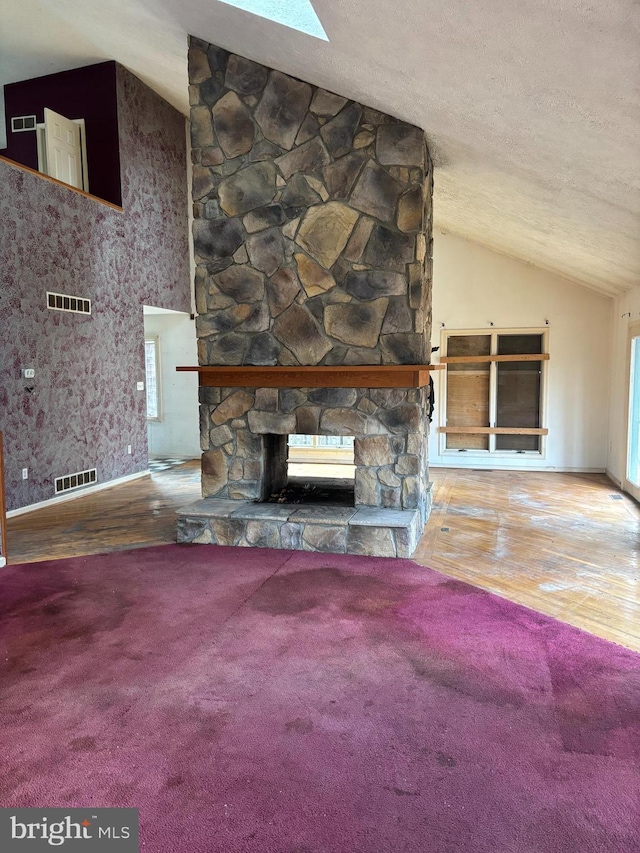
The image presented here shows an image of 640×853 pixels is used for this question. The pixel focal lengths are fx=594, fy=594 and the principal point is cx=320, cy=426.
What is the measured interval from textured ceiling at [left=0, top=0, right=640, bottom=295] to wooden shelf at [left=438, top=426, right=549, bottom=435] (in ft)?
6.68

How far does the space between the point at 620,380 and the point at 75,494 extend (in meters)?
6.15

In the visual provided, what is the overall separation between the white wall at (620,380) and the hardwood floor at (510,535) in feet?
1.04

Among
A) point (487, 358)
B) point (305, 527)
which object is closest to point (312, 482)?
point (305, 527)

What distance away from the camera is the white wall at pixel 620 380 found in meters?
6.23

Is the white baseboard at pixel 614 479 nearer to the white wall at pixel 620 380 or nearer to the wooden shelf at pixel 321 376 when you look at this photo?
the white wall at pixel 620 380

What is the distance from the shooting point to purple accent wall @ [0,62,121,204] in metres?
6.65

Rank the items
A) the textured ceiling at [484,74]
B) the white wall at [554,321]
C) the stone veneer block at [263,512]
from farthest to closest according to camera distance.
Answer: the white wall at [554,321]
the stone veneer block at [263,512]
the textured ceiling at [484,74]

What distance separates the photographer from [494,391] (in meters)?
7.85

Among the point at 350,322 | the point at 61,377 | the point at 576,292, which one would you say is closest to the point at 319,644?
the point at 350,322

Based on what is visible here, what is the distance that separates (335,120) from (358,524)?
9.78ft

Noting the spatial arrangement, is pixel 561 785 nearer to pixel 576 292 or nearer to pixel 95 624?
pixel 95 624

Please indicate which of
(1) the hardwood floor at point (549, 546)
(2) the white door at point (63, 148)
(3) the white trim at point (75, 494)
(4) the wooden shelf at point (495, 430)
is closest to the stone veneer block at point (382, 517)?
(1) the hardwood floor at point (549, 546)

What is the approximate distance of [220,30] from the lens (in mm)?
4148

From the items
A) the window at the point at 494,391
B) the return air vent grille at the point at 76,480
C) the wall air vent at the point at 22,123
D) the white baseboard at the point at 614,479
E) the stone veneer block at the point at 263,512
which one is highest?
the wall air vent at the point at 22,123
